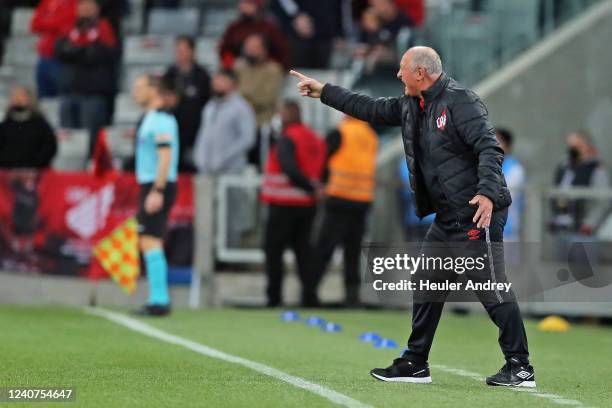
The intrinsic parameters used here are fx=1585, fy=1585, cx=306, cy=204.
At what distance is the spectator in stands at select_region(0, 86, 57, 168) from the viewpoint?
17734 millimetres

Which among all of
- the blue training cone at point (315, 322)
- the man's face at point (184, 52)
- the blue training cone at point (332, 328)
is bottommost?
the blue training cone at point (315, 322)

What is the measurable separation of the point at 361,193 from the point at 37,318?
165 inches

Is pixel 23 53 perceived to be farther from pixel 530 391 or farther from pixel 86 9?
pixel 530 391

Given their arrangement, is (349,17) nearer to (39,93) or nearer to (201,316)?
(39,93)

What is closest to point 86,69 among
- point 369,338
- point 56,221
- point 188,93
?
point 188,93

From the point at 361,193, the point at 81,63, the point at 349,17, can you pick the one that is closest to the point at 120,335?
the point at 361,193

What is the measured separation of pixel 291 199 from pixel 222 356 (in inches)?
244

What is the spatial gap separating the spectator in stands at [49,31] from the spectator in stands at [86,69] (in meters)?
0.55

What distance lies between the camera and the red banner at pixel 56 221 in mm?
16781

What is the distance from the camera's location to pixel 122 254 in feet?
54.3

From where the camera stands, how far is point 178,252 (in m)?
16.9

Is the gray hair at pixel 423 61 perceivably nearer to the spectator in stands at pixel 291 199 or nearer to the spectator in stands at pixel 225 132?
the spectator in stands at pixel 291 199

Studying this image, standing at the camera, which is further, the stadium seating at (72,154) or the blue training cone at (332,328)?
the stadium seating at (72,154)

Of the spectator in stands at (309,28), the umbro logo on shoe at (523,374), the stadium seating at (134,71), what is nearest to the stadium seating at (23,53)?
the stadium seating at (134,71)
